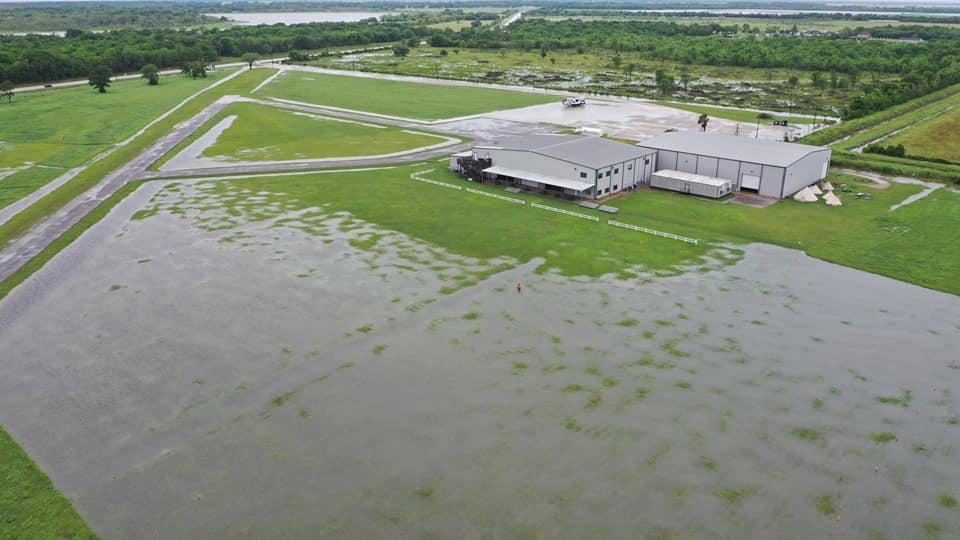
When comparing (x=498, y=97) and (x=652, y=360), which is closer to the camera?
(x=652, y=360)

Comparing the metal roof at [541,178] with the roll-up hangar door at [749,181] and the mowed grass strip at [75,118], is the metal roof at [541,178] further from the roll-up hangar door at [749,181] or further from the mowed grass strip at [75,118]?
the mowed grass strip at [75,118]

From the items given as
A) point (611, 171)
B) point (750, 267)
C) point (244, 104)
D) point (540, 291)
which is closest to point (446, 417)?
point (540, 291)

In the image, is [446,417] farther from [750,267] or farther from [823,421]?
[750,267]

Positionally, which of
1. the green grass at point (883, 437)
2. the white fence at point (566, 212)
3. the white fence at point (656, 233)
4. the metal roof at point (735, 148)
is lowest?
the green grass at point (883, 437)

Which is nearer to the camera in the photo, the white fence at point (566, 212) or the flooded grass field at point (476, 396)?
the flooded grass field at point (476, 396)

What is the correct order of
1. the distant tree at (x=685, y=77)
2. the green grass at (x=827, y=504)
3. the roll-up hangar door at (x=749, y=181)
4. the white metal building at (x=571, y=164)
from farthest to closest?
the distant tree at (x=685, y=77), the roll-up hangar door at (x=749, y=181), the white metal building at (x=571, y=164), the green grass at (x=827, y=504)

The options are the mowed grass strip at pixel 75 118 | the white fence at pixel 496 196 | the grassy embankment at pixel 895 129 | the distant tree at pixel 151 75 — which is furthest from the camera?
the distant tree at pixel 151 75

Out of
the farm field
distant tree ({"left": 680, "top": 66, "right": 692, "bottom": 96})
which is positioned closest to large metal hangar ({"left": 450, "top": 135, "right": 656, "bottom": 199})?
the farm field

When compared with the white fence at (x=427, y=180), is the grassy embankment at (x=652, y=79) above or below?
above

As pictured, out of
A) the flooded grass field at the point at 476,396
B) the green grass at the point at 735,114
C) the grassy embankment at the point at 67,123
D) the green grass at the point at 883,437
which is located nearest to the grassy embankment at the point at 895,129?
the green grass at the point at 735,114

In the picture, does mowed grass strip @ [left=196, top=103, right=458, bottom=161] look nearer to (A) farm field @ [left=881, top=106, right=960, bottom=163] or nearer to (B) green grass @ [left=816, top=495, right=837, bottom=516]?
(A) farm field @ [left=881, top=106, right=960, bottom=163]
